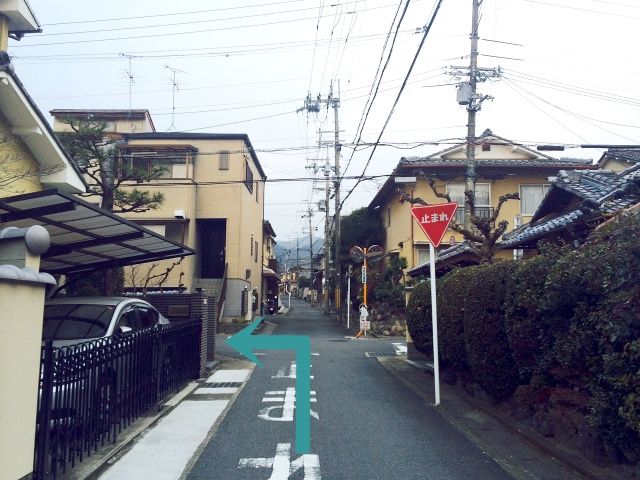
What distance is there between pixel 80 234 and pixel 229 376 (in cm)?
449

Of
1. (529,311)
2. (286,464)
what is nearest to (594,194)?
(529,311)

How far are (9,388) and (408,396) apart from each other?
6653 mm

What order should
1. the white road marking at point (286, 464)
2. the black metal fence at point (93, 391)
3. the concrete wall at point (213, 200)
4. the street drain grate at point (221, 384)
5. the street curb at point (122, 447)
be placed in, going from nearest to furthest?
the black metal fence at point (93, 391) < the street curb at point (122, 447) < the white road marking at point (286, 464) < the street drain grate at point (221, 384) < the concrete wall at point (213, 200)

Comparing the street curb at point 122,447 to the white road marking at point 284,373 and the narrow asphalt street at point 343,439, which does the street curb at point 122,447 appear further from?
the white road marking at point 284,373

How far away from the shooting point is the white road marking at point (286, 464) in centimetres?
538

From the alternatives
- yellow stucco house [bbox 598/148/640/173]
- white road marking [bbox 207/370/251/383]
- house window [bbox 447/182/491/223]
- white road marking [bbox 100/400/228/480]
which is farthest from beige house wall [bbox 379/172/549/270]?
white road marking [bbox 100/400/228/480]

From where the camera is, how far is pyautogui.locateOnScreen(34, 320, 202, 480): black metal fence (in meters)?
4.80

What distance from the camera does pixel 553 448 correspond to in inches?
238

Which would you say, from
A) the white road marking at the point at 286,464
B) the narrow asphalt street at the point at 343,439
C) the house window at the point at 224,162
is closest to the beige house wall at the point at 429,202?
the house window at the point at 224,162

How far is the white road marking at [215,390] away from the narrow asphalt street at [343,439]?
0.89ft

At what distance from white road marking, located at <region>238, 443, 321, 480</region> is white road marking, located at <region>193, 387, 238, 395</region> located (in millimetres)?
3764

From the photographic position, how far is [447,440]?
6.70m

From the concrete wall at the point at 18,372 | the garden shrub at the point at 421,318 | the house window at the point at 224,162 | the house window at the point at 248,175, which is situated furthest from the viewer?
the house window at the point at 248,175

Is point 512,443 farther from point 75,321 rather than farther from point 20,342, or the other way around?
point 75,321
